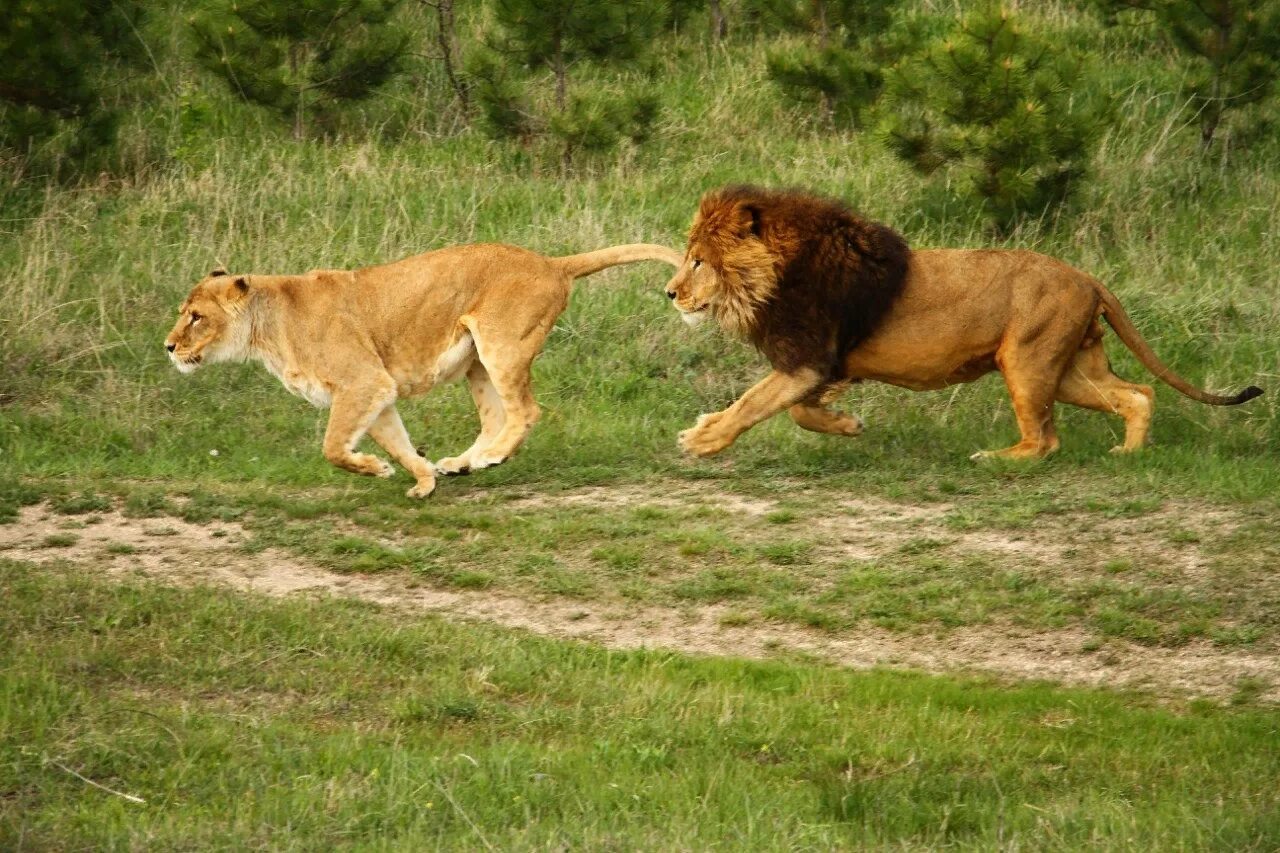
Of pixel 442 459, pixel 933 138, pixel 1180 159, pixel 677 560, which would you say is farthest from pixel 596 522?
pixel 1180 159

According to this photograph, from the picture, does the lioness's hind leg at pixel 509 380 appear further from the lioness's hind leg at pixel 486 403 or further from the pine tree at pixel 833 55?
the pine tree at pixel 833 55

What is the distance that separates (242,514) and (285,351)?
0.73 metres

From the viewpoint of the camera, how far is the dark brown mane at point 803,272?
7.77 m

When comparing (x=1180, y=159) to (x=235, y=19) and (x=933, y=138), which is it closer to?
(x=933, y=138)

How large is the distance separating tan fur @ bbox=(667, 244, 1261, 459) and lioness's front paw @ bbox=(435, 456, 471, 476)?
0.95 metres

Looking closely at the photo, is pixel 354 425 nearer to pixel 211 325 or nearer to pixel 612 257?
pixel 211 325

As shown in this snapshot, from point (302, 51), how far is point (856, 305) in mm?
6503

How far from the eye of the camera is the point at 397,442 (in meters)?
7.87

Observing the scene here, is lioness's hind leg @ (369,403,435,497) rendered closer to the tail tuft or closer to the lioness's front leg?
the lioness's front leg

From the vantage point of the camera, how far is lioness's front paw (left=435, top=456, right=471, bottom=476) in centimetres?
784

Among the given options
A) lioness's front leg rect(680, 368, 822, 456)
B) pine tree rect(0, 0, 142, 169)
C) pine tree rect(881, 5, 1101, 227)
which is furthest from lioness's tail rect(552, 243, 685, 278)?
pine tree rect(0, 0, 142, 169)

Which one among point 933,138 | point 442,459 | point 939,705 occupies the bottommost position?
point 939,705

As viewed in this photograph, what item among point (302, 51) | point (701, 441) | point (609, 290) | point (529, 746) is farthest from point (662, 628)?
point (302, 51)

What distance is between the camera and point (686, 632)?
6.21 m
